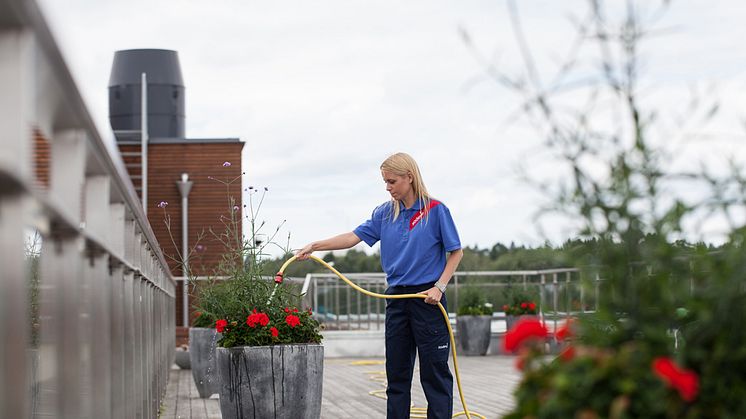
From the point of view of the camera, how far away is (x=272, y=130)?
22.1 m

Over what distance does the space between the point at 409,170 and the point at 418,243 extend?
1.21 ft

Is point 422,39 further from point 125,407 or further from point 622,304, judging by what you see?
point 622,304

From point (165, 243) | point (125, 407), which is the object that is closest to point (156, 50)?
point (165, 243)

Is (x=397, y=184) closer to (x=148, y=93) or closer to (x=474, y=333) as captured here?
(x=474, y=333)

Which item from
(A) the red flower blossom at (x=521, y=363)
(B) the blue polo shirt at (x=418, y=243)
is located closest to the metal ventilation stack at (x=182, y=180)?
(B) the blue polo shirt at (x=418, y=243)

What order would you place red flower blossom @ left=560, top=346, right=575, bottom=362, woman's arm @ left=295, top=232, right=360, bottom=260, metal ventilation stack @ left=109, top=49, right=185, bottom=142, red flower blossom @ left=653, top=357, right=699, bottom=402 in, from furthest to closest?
metal ventilation stack @ left=109, top=49, right=185, bottom=142
woman's arm @ left=295, top=232, right=360, bottom=260
red flower blossom @ left=560, top=346, right=575, bottom=362
red flower blossom @ left=653, top=357, right=699, bottom=402

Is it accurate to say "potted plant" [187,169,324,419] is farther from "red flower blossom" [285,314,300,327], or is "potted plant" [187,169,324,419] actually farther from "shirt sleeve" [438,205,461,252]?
"shirt sleeve" [438,205,461,252]

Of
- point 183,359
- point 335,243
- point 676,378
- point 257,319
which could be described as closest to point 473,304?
point 183,359

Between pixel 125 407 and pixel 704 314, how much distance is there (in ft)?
7.38

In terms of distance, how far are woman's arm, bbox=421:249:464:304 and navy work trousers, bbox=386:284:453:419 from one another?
0.31 ft

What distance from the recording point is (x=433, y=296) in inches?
216

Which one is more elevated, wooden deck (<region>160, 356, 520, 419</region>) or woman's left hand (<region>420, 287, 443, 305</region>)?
woman's left hand (<region>420, 287, 443, 305</region>)

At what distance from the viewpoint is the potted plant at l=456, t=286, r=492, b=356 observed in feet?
50.3

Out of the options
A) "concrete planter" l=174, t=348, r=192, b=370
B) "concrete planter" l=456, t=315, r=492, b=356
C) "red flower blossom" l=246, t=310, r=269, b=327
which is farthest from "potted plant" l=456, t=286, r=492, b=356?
"red flower blossom" l=246, t=310, r=269, b=327
